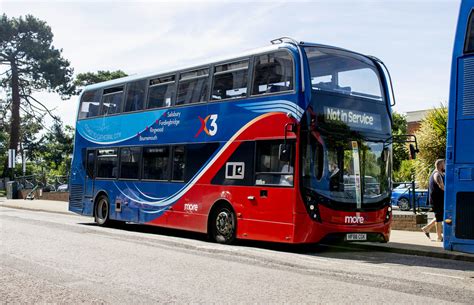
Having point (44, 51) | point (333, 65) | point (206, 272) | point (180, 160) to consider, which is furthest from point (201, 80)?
point (44, 51)

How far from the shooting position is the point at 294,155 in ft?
37.0

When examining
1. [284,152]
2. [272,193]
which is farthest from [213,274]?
[272,193]

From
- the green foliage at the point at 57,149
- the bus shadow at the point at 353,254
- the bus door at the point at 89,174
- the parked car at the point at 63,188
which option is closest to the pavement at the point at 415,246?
the bus shadow at the point at 353,254

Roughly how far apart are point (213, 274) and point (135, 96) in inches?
358

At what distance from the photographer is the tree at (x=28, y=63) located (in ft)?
164

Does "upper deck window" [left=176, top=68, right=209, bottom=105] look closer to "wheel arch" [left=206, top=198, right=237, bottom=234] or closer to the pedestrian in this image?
"wheel arch" [left=206, top=198, right=237, bottom=234]

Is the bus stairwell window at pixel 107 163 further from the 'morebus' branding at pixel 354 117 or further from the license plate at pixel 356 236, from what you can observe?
the license plate at pixel 356 236

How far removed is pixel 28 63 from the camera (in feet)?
166

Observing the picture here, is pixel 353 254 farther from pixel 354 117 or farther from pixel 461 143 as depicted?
pixel 461 143

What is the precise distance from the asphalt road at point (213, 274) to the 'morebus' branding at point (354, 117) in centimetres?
268

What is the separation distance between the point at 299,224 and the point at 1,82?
152 feet

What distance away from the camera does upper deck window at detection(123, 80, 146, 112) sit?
53.0 feet

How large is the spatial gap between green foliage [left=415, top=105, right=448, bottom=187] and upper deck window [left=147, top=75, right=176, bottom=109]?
10.3 metres

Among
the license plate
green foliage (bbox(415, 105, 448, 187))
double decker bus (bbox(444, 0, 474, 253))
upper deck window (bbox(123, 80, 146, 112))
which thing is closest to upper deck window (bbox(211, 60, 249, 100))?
upper deck window (bbox(123, 80, 146, 112))
